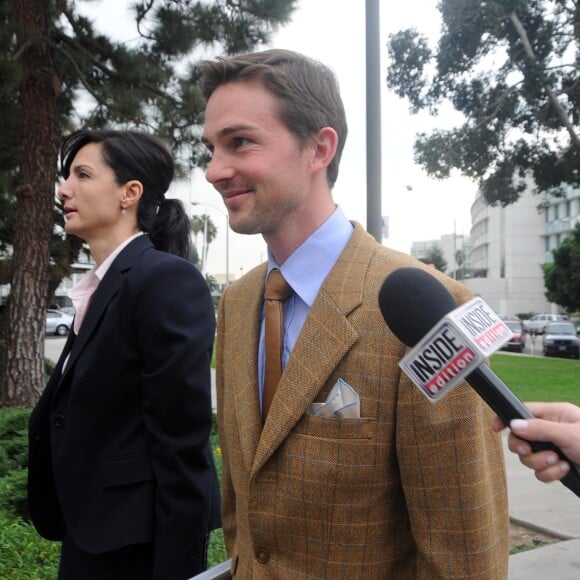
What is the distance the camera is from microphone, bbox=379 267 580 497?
86cm

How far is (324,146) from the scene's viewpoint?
1.57 meters

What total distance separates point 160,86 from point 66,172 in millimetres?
6232

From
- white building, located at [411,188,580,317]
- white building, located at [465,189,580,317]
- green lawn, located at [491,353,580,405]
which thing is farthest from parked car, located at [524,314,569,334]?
white building, located at [465,189,580,317]

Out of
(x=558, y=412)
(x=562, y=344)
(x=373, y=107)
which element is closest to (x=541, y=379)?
(x=373, y=107)

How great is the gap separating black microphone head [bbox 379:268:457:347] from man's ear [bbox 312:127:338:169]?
53 centimetres

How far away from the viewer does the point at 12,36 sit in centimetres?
776

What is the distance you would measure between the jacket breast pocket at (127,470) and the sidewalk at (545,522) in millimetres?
2334

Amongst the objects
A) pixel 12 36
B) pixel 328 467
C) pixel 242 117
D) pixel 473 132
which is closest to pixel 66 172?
pixel 242 117

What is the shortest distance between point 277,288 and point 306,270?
3.3 inches

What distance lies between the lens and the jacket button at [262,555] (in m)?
1.44

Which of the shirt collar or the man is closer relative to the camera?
the man

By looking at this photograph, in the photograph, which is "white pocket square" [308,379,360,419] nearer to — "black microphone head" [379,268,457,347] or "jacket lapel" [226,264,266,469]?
"jacket lapel" [226,264,266,469]

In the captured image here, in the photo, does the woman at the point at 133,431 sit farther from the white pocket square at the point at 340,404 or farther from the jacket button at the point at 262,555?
the white pocket square at the point at 340,404

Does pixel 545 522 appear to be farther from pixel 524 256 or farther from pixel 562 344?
pixel 524 256
